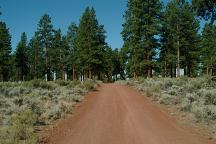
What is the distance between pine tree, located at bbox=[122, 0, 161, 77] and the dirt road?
3050 cm

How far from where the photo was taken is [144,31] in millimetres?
53625

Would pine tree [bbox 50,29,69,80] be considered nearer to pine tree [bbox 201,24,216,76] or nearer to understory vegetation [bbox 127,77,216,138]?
pine tree [bbox 201,24,216,76]

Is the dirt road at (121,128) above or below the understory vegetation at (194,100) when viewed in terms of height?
below

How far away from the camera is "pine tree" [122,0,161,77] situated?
52.9 m

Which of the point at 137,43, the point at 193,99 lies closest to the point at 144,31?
the point at 137,43

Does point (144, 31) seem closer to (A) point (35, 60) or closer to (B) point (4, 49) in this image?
(B) point (4, 49)

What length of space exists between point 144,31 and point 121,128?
128 feet

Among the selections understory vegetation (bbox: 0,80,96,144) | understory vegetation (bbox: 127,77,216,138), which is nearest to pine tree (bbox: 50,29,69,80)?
understory vegetation (bbox: 127,77,216,138)

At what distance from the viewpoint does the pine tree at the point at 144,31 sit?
52.9 m

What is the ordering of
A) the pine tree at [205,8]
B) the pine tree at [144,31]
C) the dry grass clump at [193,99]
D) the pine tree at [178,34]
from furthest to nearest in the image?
the pine tree at [178,34]
the pine tree at [144,31]
the pine tree at [205,8]
the dry grass clump at [193,99]

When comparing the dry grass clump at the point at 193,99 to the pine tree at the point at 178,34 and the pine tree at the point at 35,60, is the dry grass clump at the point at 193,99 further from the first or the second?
the pine tree at the point at 35,60

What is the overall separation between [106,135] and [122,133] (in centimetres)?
74

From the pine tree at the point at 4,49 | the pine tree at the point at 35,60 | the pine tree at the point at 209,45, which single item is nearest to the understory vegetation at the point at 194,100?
the pine tree at the point at 209,45

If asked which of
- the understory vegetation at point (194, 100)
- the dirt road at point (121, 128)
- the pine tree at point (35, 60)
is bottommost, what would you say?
the dirt road at point (121, 128)
